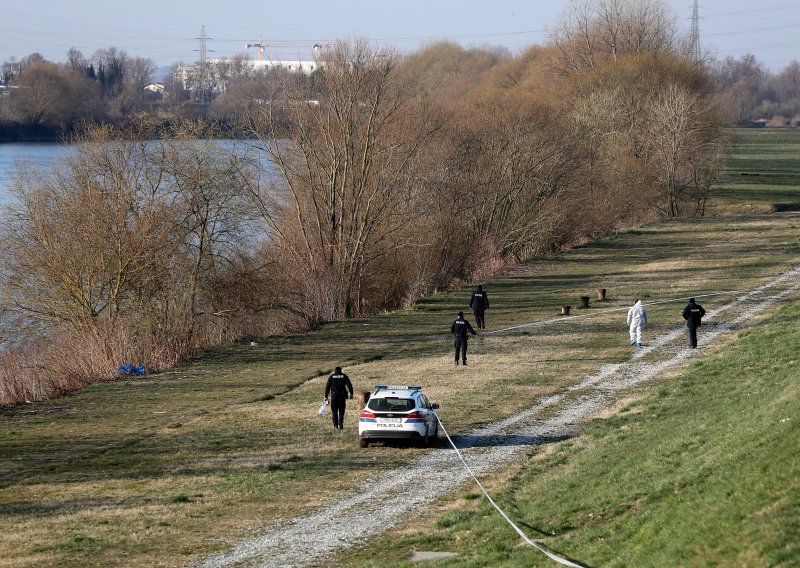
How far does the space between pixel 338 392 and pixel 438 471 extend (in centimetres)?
406

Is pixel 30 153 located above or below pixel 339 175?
Result: above

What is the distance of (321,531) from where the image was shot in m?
16.5

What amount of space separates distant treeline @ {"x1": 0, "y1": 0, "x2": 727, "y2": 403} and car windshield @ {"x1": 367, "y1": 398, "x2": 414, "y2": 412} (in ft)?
44.4

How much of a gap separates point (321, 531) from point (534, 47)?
96715mm

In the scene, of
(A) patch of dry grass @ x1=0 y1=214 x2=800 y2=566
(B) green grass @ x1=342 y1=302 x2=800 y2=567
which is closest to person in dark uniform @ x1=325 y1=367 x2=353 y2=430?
(A) patch of dry grass @ x1=0 y1=214 x2=800 y2=566

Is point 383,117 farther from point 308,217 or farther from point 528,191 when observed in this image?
point 528,191

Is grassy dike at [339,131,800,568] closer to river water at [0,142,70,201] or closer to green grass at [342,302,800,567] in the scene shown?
green grass at [342,302,800,567]

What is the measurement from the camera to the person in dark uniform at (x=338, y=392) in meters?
23.5

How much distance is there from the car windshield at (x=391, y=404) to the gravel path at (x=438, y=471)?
1101mm

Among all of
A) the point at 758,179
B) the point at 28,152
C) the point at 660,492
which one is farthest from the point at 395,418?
the point at 758,179

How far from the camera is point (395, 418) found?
22000 millimetres

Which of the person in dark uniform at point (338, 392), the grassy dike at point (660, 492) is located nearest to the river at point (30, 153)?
the person in dark uniform at point (338, 392)

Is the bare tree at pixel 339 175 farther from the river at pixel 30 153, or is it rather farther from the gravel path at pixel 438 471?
the gravel path at pixel 438 471

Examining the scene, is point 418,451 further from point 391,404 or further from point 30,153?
point 30,153
